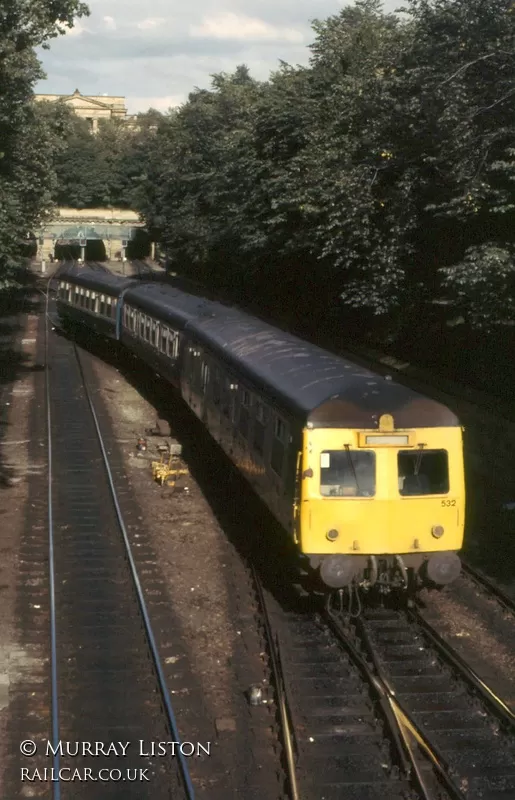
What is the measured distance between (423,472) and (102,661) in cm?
475

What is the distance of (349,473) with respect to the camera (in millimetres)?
12141

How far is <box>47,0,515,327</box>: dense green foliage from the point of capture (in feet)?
61.3

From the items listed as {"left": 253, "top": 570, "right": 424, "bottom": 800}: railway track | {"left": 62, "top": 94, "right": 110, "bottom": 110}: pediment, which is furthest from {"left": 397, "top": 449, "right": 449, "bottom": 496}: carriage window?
{"left": 62, "top": 94, "right": 110, "bottom": 110}: pediment

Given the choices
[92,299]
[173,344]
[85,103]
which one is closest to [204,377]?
[173,344]

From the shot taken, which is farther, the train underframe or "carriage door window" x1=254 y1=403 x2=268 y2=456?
"carriage door window" x1=254 y1=403 x2=268 y2=456

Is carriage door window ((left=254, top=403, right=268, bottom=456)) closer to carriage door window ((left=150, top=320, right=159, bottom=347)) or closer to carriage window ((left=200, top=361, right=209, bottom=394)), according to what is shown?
carriage window ((left=200, top=361, right=209, bottom=394))

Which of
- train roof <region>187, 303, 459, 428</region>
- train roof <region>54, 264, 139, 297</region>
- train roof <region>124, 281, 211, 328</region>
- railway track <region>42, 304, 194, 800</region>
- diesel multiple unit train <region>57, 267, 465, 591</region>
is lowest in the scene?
railway track <region>42, 304, 194, 800</region>

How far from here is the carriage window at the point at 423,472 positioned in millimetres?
12242

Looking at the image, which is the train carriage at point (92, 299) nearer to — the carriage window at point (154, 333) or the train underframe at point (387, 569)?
the carriage window at point (154, 333)

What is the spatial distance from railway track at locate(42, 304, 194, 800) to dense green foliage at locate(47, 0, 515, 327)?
8.46 metres

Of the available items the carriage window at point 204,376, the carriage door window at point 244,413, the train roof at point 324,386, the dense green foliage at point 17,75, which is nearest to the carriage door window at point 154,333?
the dense green foliage at point 17,75

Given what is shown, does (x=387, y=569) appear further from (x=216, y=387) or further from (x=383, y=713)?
(x=216, y=387)

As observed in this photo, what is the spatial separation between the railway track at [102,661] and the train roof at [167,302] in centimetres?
515

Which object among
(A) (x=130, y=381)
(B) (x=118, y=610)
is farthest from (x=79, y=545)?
(A) (x=130, y=381)
